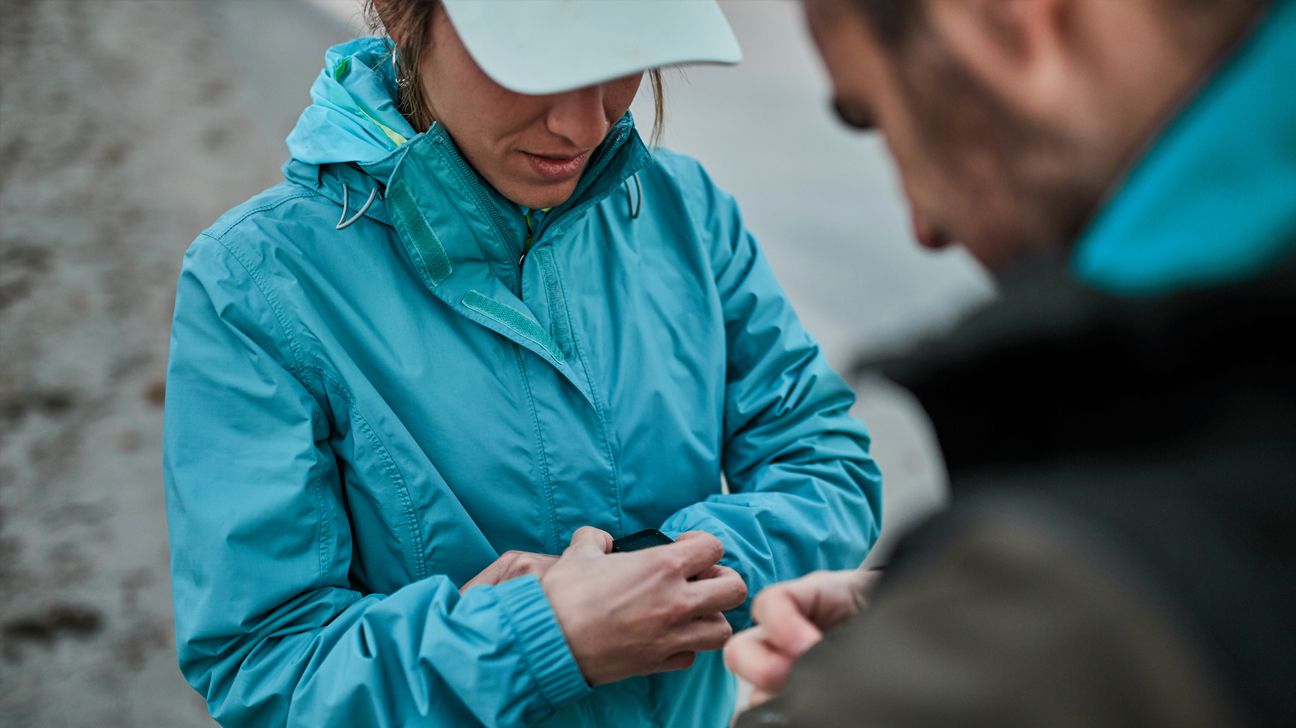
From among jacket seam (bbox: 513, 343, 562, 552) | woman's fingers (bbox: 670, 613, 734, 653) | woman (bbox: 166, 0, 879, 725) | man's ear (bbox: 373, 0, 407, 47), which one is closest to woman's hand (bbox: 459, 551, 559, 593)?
woman (bbox: 166, 0, 879, 725)

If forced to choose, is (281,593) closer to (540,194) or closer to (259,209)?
(259,209)

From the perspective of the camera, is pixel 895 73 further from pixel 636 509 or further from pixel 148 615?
pixel 148 615

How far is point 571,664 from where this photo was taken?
4.78 ft

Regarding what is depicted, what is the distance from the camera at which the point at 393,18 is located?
1.68 metres

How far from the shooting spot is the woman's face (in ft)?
5.24

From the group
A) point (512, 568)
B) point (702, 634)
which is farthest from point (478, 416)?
point (702, 634)

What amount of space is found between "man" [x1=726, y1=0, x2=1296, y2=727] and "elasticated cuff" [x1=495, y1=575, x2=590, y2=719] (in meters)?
0.61

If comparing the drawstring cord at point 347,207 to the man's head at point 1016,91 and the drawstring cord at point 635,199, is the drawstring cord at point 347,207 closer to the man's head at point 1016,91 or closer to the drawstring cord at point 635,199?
the drawstring cord at point 635,199

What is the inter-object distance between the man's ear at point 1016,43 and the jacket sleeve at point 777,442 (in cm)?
99

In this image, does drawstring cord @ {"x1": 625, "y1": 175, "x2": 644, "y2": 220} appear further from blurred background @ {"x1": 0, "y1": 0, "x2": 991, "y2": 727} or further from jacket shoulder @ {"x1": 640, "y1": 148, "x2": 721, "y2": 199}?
blurred background @ {"x1": 0, "y1": 0, "x2": 991, "y2": 727}

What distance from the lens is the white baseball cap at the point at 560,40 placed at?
4.91 feet

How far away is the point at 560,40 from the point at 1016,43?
2.65 feet

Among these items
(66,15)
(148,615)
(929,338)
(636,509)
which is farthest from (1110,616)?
(66,15)

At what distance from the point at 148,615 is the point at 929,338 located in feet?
9.84
